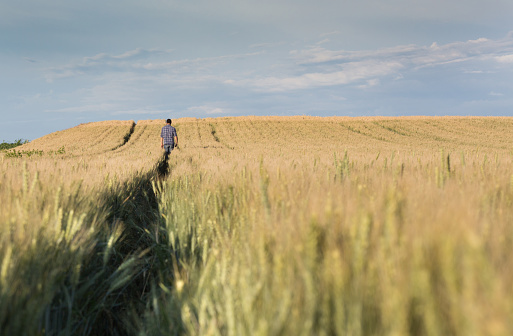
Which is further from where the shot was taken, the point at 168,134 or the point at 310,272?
the point at 168,134

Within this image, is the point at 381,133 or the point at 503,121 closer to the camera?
the point at 381,133

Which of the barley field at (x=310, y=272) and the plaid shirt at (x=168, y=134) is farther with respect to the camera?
the plaid shirt at (x=168, y=134)

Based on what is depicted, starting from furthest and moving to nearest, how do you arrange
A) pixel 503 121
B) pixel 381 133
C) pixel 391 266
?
pixel 503 121
pixel 381 133
pixel 391 266

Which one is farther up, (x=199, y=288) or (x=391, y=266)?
(x=391, y=266)

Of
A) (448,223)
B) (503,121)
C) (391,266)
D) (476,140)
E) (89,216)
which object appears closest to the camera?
(391,266)

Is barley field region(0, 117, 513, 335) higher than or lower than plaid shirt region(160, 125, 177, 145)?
lower

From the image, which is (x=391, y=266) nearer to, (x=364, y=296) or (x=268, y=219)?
(x=364, y=296)

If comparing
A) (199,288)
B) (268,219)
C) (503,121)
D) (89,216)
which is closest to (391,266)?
(268,219)

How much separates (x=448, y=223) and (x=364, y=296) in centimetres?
38

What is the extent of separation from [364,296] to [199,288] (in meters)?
0.90

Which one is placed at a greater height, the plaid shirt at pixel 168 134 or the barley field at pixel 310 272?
the plaid shirt at pixel 168 134

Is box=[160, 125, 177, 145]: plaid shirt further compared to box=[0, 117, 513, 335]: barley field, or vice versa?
box=[160, 125, 177, 145]: plaid shirt

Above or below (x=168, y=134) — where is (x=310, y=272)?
below

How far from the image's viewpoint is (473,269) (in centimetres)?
81
